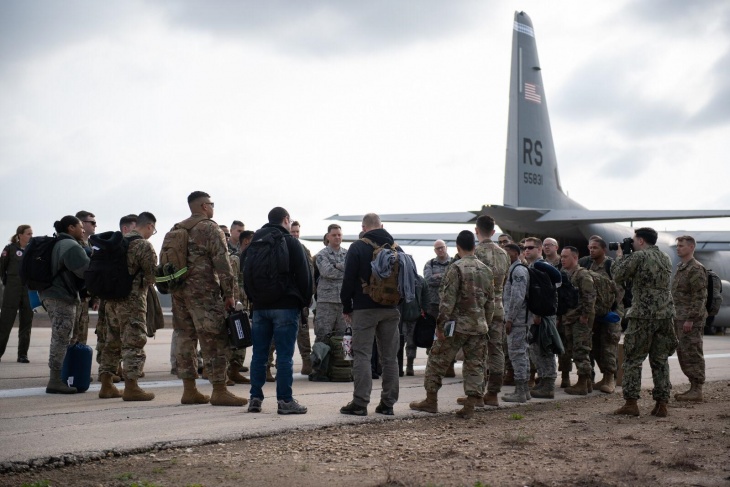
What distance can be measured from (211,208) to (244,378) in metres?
2.85

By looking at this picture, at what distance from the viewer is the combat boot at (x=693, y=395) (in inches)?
312

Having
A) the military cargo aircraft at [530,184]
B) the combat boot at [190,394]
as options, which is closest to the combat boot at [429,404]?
the combat boot at [190,394]

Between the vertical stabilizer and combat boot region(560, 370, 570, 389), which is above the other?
the vertical stabilizer

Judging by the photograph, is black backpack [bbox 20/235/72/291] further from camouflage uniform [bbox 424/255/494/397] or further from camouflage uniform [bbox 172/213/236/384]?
camouflage uniform [bbox 424/255/494/397]

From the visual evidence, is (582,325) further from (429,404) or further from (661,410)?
(429,404)

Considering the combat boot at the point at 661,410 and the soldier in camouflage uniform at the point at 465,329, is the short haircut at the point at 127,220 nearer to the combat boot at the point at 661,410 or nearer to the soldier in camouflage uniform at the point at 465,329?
the soldier in camouflage uniform at the point at 465,329

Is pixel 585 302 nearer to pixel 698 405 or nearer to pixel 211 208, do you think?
pixel 698 405

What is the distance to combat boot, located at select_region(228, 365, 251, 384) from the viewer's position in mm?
8852

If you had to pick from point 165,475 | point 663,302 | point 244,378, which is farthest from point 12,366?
point 663,302

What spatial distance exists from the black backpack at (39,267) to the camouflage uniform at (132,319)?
2.27 ft

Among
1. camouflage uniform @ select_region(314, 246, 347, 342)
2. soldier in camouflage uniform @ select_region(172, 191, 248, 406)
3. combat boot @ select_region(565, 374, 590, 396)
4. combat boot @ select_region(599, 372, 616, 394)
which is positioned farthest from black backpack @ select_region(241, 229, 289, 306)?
combat boot @ select_region(599, 372, 616, 394)

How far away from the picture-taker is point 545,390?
26.2 feet

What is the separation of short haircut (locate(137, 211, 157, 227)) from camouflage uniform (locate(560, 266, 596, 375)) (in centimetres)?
459

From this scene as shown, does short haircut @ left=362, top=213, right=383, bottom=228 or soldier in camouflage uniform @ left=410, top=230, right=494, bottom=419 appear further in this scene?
short haircut @ left=362, top=213, right=383, bottom=228
